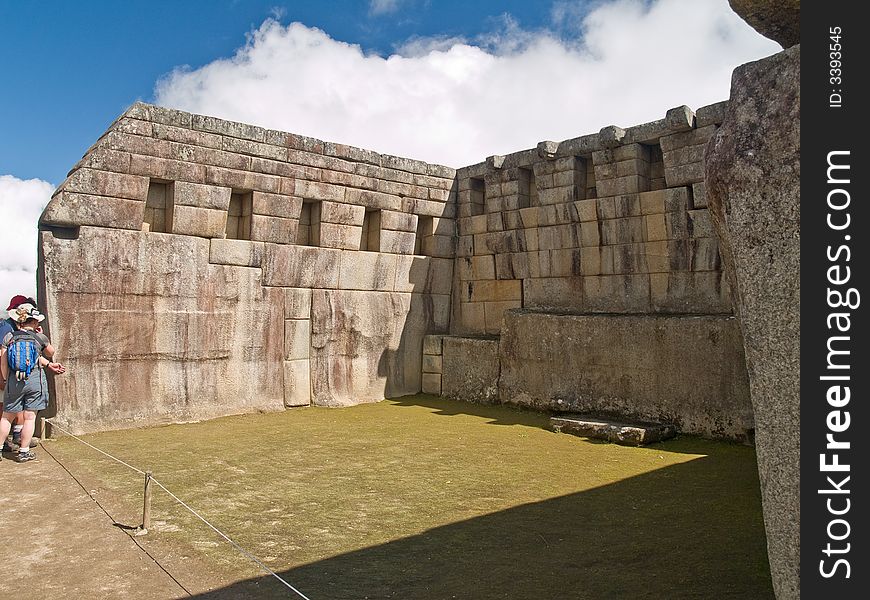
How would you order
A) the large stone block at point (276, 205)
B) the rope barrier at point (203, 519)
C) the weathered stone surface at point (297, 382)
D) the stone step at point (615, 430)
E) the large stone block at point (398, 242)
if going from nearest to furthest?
the rope barrier at point (203, 519), the stone step at point (615, 430), the large stone block at point (276, 205), the weathered stone surface at point (297, 382), the large stone block at point (398, 242)

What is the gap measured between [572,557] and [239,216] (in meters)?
7.32

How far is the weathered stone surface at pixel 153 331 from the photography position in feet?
26.4

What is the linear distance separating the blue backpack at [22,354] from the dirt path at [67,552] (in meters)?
1.18

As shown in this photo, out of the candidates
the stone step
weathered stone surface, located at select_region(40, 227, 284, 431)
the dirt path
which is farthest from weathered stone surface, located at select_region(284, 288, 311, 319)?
the dirt path

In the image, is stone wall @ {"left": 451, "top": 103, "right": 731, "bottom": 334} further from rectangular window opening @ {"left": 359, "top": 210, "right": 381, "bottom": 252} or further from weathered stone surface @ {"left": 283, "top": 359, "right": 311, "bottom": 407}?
weathered stone surface @ {"left": 283, "top": 359, "right": 311, "bottom": 407}

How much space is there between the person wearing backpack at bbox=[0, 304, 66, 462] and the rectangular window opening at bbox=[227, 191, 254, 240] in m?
3.24

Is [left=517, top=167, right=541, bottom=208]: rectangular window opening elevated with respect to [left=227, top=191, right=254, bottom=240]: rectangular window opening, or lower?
elevated

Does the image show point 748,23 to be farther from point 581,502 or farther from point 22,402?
point 22,402

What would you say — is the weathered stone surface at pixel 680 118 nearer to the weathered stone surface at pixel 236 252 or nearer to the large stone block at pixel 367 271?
the large stone block at pixel 367 271

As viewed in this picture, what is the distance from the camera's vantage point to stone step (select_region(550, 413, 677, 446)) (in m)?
7.66

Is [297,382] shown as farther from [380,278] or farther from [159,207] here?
[159,207]

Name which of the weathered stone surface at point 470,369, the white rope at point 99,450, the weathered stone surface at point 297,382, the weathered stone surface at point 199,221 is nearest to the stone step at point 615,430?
the weathered stone surface at point 470,369
